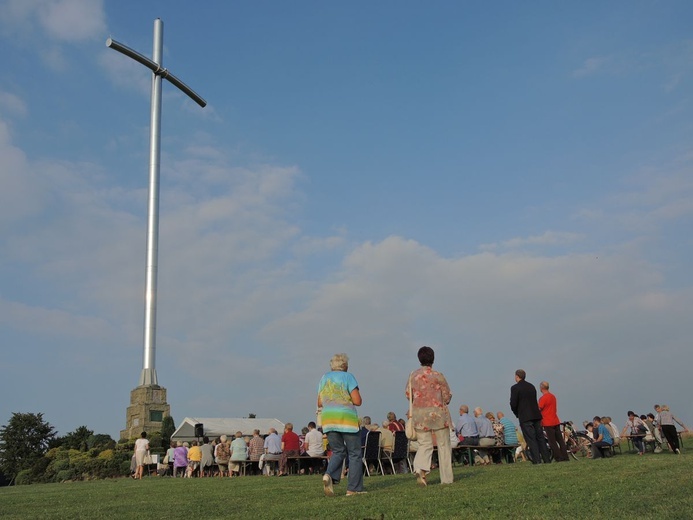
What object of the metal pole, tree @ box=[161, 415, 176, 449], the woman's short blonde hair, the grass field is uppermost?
the metal pole

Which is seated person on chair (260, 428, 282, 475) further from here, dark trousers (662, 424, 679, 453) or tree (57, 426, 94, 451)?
tree (57, 426, 94, 451)

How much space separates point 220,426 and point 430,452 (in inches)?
1202

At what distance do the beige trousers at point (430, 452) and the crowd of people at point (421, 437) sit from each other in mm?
12

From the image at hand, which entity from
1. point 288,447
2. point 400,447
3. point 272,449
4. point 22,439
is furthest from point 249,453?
point 22,439

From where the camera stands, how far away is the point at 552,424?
46.3 feet

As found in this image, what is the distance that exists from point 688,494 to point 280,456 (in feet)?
48.7

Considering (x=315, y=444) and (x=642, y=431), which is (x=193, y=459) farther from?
(x=642, y=431)

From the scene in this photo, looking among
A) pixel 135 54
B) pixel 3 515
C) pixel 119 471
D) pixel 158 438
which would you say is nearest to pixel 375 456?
pixel 3 515

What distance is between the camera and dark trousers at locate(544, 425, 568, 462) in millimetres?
14000

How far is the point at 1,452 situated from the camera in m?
49.7

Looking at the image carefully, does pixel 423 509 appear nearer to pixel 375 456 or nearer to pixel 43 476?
pixel 375 456

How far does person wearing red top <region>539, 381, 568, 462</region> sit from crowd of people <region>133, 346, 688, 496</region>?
0.07 ft

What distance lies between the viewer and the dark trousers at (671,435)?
57.4 feet

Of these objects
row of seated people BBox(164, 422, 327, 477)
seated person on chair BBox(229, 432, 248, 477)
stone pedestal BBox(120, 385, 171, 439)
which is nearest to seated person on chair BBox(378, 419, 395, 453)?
row of seated people BBox(164, 422, 327, 477)
